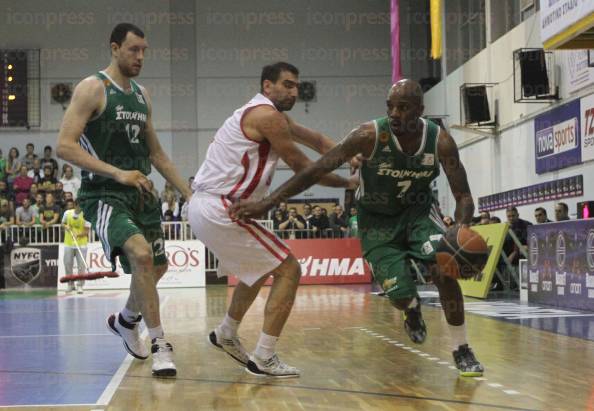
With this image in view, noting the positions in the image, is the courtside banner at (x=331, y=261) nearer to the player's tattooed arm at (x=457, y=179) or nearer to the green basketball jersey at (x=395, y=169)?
the green basketball jersey at (x=395, y=169)

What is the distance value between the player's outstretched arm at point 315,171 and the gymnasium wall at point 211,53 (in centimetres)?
2278

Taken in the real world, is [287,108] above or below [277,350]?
above

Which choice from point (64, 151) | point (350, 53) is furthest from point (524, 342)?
point (350, 53)

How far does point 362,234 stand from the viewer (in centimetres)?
600

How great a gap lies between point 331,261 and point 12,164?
34.0ft

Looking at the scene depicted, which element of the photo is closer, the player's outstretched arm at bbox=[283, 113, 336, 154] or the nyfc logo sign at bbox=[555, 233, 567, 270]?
the player's outstretched arm at bbox=[283, 113, 336, 154]

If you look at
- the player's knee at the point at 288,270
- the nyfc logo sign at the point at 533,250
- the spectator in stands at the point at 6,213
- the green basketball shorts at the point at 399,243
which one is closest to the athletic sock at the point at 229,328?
the player's knee at the point at 288,270

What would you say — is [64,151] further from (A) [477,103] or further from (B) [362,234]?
(A) [477,103]

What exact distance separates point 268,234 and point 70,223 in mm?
14125

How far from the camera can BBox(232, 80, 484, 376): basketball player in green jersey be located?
550 centimetres

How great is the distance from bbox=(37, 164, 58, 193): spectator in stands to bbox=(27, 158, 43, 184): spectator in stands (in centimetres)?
18

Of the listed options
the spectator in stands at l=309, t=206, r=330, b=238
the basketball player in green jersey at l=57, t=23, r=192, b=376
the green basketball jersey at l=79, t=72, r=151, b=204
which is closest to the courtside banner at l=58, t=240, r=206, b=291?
the spectator in stands at l=309, t=206, r=330, b=238

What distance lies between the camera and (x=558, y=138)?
17719mm

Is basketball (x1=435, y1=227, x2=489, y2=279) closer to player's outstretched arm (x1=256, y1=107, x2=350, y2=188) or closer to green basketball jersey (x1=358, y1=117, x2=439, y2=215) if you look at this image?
green basketball jersey (x1=358, y1=117, x2=439, y2=215)
